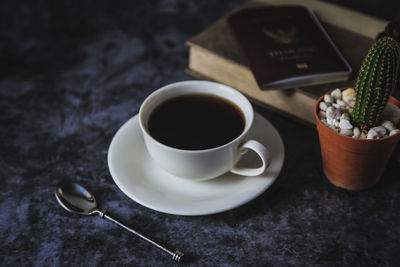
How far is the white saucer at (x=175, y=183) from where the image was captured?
0.71 meters

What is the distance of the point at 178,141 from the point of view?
75cm

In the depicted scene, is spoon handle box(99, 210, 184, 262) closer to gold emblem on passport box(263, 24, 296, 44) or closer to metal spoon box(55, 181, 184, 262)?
metal spoon box(55, 181, 184, 262)

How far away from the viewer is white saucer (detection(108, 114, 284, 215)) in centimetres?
71

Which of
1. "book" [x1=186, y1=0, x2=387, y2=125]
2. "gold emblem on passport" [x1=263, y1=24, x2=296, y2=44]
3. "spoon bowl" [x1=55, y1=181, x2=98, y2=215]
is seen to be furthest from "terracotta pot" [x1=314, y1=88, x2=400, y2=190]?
"spoon bowl" [x1=55, y1=181, x2=98, y2=215]

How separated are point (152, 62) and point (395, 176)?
0.69m

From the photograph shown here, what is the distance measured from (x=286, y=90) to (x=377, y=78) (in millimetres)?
281

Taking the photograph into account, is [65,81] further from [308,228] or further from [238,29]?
[308,228]

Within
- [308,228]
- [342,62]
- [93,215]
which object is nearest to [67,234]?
[93,215]

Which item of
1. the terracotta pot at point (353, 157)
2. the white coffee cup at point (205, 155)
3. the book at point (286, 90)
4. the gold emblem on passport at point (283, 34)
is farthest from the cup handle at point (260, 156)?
the gold emblem on passport at point (283, 34)

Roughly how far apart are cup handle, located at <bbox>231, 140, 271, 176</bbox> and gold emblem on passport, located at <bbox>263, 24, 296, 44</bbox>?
0.39 metres

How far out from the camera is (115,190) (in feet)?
2.65

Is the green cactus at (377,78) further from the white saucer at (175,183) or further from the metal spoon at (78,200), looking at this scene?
the metal spoon at (78,200)

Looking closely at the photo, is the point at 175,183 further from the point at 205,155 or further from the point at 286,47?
the point at 286,47

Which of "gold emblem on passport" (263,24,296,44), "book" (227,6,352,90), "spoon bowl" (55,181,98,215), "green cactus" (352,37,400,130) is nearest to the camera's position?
"green cactus" (352,37,400,130)
